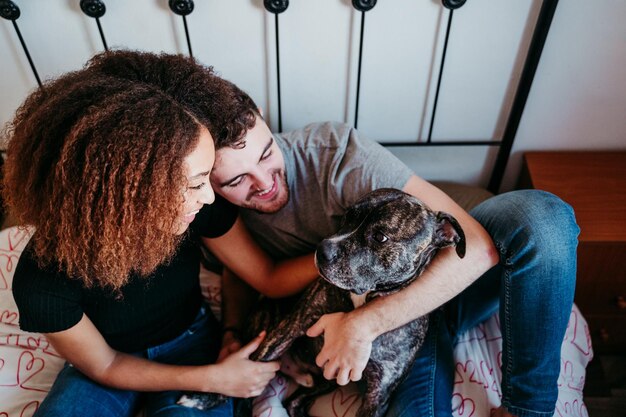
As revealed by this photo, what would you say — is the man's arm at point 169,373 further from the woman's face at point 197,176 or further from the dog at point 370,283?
the woman's face at point 197,176

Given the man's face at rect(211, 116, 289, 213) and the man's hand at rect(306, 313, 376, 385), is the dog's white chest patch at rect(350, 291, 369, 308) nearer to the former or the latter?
the man's hand at rect(306, 313, 376, 385)

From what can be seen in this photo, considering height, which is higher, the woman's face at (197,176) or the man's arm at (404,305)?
the woman's face at (197,176)

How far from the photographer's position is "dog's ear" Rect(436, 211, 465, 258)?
4.10 ft

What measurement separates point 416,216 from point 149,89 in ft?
2.29

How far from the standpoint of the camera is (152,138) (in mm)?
957

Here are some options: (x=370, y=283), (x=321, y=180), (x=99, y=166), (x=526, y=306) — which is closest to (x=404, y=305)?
(x=370, y=283)

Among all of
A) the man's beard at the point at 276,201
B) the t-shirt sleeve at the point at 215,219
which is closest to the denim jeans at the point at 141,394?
the t-shirt sleeve at the point at 215,219

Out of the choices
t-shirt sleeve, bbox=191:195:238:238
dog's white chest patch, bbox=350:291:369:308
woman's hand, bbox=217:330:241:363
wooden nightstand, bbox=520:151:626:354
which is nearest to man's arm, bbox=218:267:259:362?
woman's hand, bbox=217:330:241:363

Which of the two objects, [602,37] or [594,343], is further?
[594,343]

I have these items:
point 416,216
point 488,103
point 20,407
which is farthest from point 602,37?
point 20,407

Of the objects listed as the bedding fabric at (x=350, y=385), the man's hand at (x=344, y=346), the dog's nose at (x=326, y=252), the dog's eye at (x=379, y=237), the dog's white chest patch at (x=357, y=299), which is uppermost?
the dog's eye at (x=379, y=237)

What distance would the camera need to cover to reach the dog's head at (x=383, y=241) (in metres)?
1.23

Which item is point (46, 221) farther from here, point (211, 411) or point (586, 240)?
point (586, 240)

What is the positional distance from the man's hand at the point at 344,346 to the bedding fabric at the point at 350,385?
0.23 meters
